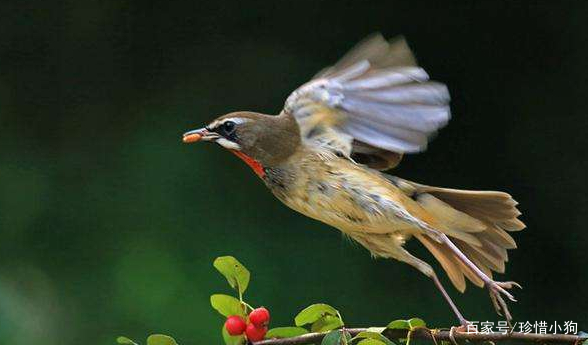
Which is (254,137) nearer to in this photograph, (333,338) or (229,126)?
(229,126)

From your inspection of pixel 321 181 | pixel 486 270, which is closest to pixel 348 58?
pixel 321 181

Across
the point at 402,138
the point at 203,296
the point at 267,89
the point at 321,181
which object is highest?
the point at 402,138

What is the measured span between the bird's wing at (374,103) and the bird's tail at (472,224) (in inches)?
6.1

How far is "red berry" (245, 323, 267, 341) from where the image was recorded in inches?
57.5

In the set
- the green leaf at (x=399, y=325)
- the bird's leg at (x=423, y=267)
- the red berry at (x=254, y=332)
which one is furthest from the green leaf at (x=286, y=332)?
the bird's leg at (x=423, y=267)

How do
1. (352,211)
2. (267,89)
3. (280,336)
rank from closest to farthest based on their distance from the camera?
1. (280,336)
2. (352,211)
3. (267,89)

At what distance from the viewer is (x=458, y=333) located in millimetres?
1373

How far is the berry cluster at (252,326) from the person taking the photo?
1.46m

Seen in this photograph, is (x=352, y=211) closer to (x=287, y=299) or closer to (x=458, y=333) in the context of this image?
(x=458, y=333)

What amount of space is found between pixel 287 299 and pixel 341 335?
1659mm

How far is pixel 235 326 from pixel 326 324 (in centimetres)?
12

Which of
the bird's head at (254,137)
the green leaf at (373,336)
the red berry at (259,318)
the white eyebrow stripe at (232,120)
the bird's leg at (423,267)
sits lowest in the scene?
the red berry at (259,318)

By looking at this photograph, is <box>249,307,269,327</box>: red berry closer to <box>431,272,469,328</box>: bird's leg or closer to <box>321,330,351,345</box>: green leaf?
<box>321,330,351,345</box>: green leaf

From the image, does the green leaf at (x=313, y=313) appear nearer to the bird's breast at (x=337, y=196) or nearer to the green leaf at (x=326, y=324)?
the green leaf at (x=326, y=324)
